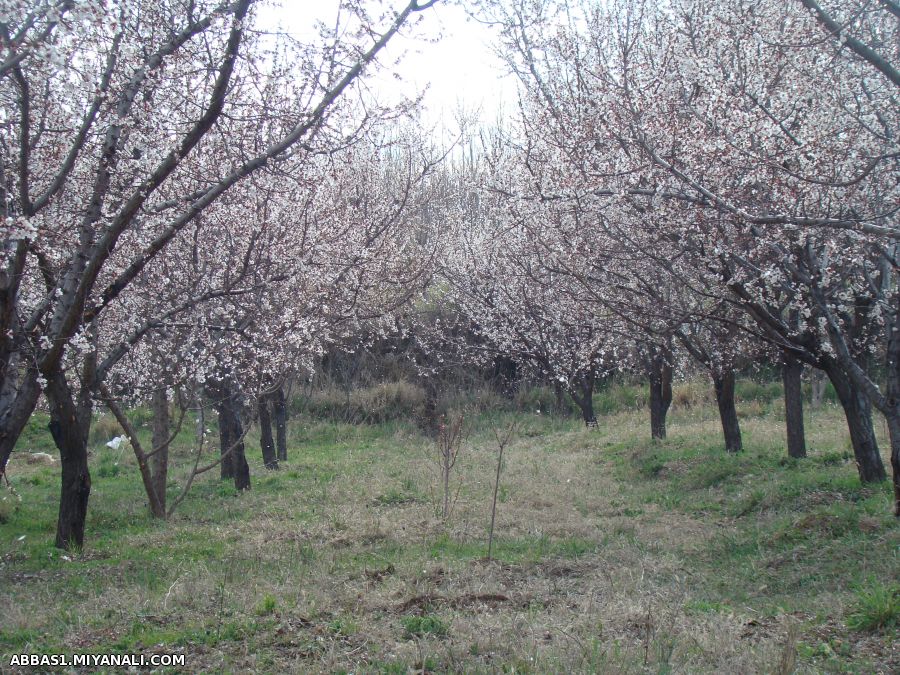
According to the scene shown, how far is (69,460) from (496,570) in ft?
14.6

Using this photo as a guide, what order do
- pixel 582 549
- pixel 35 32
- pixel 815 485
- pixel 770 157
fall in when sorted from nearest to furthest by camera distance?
pixel 35 32 → pixel 770 157 → pixel 582 549 → pixel 815 485

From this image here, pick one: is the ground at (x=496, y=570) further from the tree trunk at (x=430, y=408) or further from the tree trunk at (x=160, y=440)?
the tree trunk at (x=430, y=408)

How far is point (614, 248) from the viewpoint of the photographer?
9102 mm

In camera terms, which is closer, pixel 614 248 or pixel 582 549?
pixel 582 549

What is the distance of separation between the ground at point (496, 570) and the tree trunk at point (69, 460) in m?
0.26

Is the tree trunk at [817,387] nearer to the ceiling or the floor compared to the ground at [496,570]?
nearer to the ceiling

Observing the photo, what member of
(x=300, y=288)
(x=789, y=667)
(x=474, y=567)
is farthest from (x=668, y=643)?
(x=300, y=288)

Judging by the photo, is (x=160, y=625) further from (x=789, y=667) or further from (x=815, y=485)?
(x=815, y=485)

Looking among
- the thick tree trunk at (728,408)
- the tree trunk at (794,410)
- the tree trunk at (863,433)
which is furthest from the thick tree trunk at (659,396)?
the tree trunk at (863,433)

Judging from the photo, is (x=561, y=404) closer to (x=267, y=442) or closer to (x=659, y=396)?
(x=659, y=396)

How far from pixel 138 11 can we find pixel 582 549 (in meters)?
6.32

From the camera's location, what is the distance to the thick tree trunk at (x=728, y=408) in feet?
39.5

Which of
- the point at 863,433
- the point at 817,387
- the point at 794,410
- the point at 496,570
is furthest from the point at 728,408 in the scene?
the point at 817,387

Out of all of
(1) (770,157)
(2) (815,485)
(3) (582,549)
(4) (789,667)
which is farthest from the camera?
(2) (815,485)
